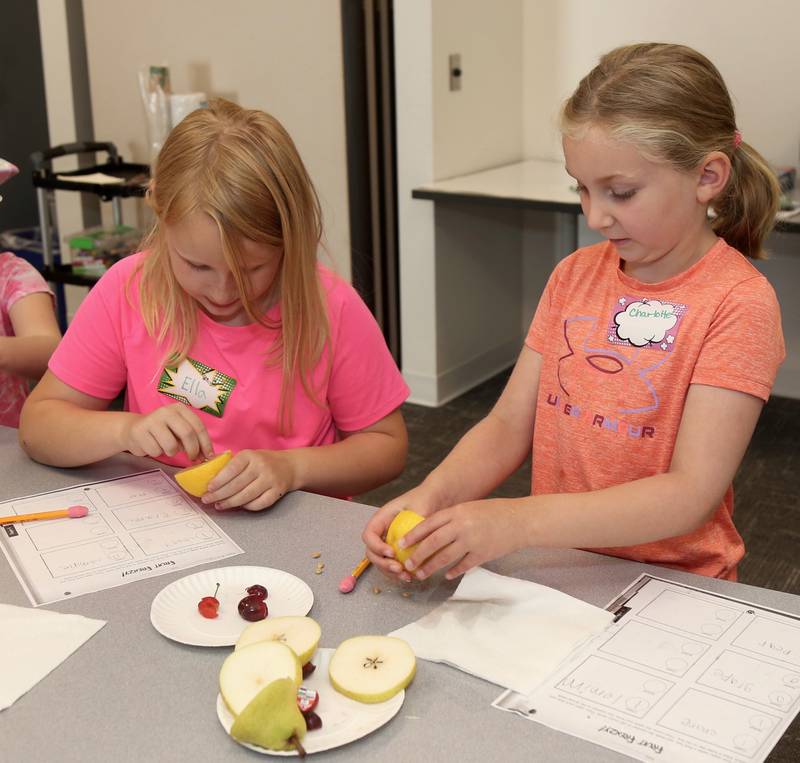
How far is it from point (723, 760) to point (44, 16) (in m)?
3.92

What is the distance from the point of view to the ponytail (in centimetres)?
120

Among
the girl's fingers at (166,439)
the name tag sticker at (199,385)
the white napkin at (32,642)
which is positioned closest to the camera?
the white napkin at (32,642)

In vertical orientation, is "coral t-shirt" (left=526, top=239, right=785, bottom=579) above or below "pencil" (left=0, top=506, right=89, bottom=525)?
above

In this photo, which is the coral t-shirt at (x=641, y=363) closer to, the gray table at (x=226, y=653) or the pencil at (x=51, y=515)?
the gray table at (x=226, y=653)

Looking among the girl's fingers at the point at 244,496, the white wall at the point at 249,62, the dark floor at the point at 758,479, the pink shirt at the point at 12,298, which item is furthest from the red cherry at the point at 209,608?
the white wall at the point at 249,62

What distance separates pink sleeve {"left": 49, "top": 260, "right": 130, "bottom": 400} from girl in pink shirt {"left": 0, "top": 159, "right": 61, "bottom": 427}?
0.21m

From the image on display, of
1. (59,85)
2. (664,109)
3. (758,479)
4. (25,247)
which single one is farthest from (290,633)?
(59,85)

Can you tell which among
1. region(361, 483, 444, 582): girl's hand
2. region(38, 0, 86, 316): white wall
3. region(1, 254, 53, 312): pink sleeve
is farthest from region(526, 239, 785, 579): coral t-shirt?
region(38, 0, 86, 316): white wall

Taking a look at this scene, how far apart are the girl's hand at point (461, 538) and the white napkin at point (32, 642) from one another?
31 centimetres

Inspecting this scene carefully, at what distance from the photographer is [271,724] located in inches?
30.9

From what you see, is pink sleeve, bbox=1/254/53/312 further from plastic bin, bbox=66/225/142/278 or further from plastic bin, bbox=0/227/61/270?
plastic bin, bbox=0/227/61/270

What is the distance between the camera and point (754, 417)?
1122 millimetres

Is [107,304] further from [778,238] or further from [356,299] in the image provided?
[778,238]

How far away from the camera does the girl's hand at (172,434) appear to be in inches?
47.9
